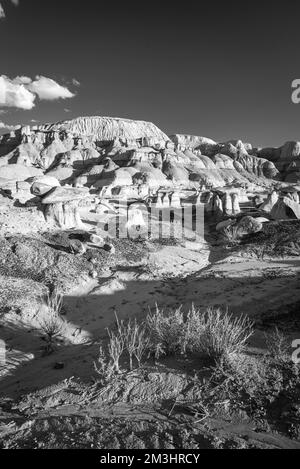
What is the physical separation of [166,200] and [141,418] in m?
28.9

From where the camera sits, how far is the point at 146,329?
679 centimetres

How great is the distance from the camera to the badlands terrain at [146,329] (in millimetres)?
3230

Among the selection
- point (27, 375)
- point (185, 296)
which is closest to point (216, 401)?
point (27, 375)

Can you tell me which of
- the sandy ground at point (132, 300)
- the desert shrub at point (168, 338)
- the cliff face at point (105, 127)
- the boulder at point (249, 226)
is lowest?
the sandy ground at point (132, 300)

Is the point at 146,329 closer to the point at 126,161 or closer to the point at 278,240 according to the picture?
the point at 278,240

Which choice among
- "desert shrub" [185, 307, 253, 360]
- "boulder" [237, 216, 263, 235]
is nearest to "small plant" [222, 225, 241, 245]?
"boulder" [237, 216, 263, 235]

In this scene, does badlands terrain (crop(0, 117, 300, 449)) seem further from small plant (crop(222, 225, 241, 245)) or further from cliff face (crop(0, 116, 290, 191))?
cliff face (crop(0, 116, 290, 191))

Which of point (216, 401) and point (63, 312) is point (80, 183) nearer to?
point (63, 312)

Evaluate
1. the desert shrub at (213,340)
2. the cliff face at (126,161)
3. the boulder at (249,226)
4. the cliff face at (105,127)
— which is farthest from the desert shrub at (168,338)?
the cliff face at (105,127)

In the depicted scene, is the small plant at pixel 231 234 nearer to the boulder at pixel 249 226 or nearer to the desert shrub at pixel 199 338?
the boulder at pixel 249 226

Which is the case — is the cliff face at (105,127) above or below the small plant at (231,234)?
above

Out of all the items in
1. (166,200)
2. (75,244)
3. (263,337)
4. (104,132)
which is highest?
(104,132)

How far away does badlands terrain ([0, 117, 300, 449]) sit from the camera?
3.23 metres

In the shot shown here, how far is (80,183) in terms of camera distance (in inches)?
2505
